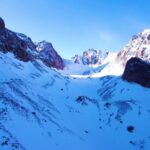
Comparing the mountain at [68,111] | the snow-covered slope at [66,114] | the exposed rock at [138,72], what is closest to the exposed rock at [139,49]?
the exposed rock at [138,72]

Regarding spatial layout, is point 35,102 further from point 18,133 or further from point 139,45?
point 139,45

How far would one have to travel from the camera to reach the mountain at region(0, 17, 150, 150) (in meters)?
44.0

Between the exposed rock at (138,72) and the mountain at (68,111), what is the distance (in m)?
0.34

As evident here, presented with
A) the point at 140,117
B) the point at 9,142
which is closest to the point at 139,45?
the point at 140,117

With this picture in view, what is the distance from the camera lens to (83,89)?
326ft

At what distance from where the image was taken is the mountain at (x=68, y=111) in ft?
144

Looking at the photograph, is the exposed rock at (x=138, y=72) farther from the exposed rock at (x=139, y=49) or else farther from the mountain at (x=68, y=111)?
the exposed rock at (x=139, y=49)

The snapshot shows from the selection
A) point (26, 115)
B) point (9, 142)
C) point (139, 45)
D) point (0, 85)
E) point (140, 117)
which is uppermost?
point (139, 45)

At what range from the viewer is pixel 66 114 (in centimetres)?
6650

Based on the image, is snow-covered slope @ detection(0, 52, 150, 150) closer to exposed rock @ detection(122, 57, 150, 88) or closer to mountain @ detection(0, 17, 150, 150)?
mountain @ detection(0, 17, 150, 150)

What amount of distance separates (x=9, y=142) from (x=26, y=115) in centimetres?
1308

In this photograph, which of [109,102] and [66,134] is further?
[109,102]

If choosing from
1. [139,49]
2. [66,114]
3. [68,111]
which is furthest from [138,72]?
[139,49]

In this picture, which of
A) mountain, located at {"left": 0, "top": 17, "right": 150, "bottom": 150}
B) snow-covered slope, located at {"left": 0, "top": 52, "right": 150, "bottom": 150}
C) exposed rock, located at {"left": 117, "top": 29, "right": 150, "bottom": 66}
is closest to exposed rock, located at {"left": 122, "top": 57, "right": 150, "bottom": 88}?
mountain, located at {"left": 0, "top": 17, "right": 150, "bottom": 150}
